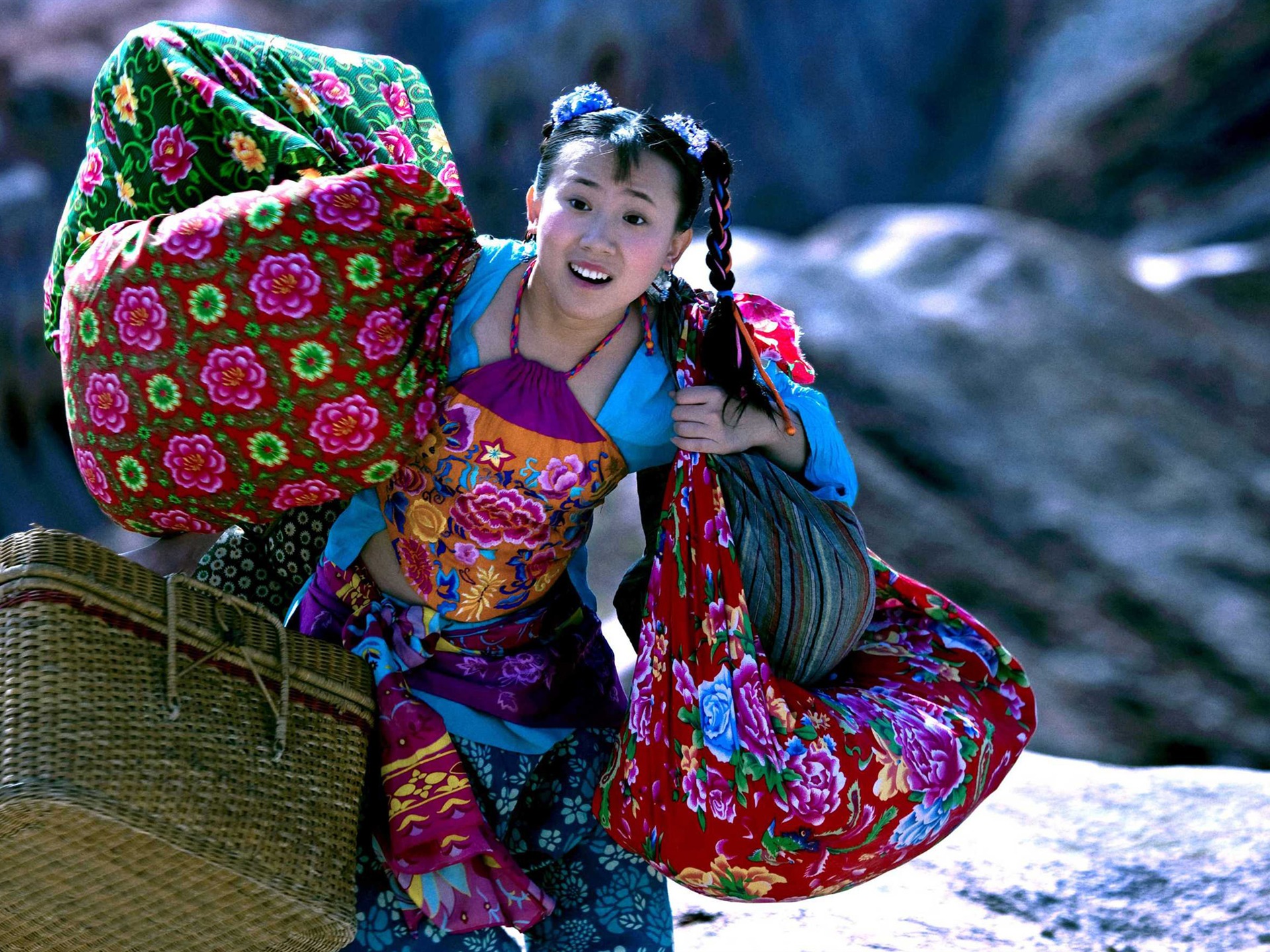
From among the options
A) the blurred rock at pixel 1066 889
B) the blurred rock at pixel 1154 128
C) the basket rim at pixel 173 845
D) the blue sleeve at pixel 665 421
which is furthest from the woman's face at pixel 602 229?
the blurred rock at pixel 1154 128

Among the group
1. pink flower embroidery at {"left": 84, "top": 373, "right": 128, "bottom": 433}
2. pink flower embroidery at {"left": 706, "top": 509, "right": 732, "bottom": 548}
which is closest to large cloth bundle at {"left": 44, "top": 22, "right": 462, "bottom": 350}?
pink flower embroidery at {"left": 84, "top": 373, "right": 128, "bottom": 433}

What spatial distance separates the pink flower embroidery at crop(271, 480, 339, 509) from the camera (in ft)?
5.56

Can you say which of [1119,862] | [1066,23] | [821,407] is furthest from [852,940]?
[1066,23]

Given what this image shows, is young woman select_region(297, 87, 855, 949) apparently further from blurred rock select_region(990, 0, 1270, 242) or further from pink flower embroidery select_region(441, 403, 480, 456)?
blurred rock select_region(990, 0, 1270, 242)

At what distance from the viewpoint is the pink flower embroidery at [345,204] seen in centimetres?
161

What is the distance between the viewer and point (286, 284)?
1598mm

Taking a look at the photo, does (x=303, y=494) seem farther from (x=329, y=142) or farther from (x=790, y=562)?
(x=790, y=562)

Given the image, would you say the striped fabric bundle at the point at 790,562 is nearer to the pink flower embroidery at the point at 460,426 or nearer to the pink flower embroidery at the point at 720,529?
the pink flower embroidery at the point at 720,529

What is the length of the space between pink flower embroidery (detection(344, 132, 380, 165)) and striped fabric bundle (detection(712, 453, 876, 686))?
603 millimetres

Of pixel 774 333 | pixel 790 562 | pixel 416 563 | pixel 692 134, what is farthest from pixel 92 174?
pixel 790 562

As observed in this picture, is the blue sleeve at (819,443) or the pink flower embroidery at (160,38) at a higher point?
the pink flower embroidery at (160,38)

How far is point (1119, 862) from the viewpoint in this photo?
8.27 feet

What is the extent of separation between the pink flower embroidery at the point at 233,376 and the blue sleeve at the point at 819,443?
62 centimetres

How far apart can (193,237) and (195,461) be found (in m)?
0.27
